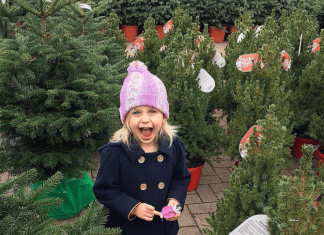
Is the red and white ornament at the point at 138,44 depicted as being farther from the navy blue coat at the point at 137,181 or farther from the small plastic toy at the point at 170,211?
the small plastic toy at the point at 170,211

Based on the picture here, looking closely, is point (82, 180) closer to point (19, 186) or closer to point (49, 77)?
point (49, 77)

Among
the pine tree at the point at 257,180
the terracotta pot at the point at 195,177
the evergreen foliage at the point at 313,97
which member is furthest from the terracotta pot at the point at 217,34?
the pine tree at the point at 257,180

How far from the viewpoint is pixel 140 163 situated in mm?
2016

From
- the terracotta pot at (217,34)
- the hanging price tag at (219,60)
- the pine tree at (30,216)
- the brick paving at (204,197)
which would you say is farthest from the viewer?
the terracotta pot at (217,34)

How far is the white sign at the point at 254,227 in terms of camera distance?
1.75 meters

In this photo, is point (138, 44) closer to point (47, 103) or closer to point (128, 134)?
point (47, 103)

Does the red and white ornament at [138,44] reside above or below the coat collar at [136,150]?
above

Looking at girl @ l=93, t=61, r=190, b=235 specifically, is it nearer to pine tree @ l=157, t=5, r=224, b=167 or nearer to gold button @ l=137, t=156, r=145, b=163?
gold button @ l=137, t=156, r=145, b=163

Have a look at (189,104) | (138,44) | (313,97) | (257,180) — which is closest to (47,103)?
(189,104)

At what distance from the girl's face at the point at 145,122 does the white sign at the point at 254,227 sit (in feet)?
2.40

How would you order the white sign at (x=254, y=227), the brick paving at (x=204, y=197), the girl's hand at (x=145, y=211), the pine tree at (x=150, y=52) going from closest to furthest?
the white sign at (x=254, y=227)
the girl's hand at (x=145, y=211)
the brick paving at (x=204, y=197)
the pine tree at (x=150, y=52)

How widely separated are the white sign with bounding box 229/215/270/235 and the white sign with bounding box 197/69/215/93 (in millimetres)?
1958

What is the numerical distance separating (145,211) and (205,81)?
6.79ft

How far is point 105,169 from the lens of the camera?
1.97m
